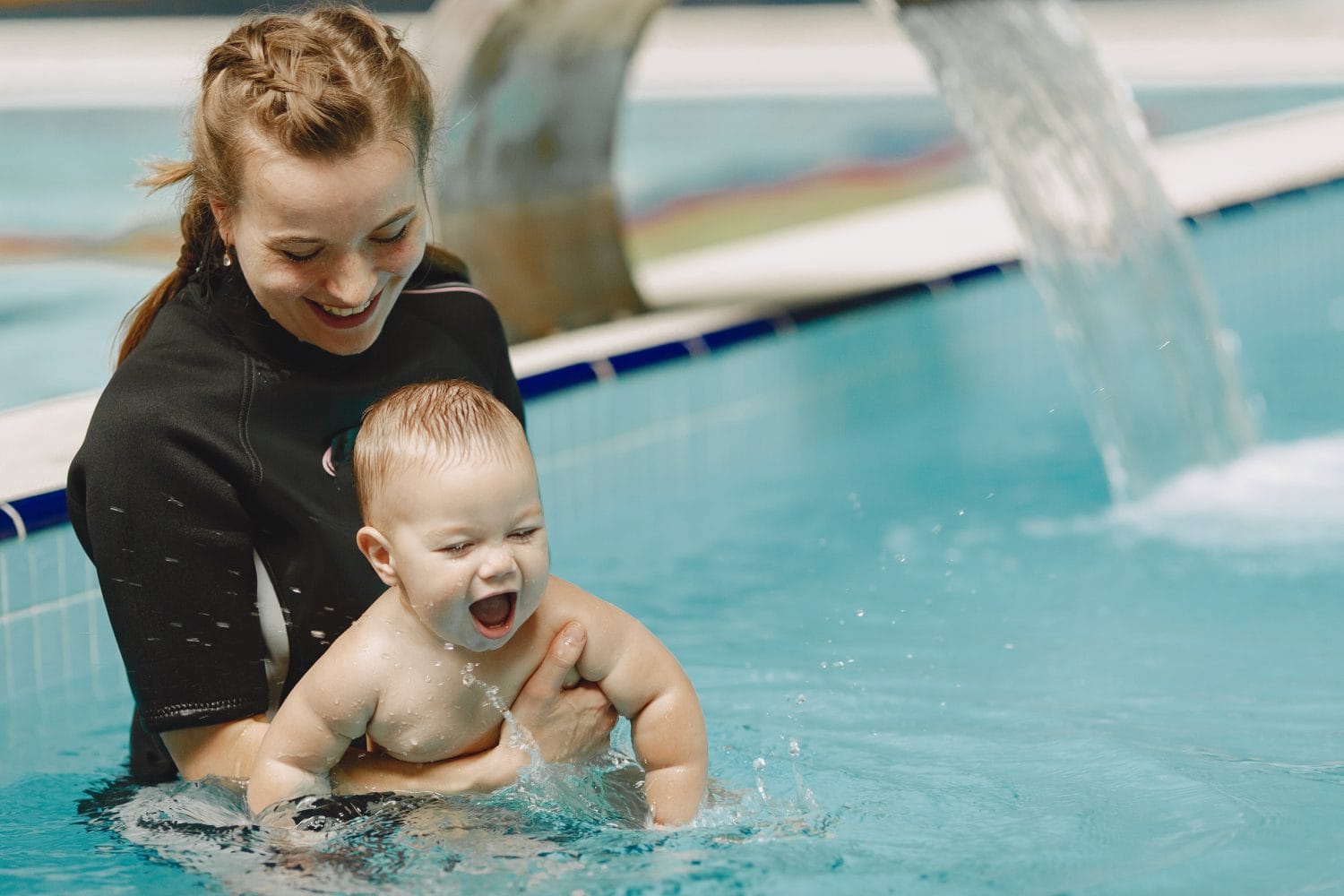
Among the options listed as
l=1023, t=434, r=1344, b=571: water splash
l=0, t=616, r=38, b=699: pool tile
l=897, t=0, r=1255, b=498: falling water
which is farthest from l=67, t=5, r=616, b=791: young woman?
l=897, t=0, r=1255, b=498: falling water

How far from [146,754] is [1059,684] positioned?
1.86 meters

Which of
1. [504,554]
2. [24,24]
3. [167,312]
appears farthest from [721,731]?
[24,24]

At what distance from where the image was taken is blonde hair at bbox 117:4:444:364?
212cm

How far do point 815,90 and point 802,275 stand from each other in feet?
30.7

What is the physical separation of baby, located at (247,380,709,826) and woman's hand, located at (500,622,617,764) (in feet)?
0.08

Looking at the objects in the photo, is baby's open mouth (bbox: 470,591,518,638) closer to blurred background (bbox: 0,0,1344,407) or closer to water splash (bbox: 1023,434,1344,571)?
water splash (bbox: 1023,434,1344,571)

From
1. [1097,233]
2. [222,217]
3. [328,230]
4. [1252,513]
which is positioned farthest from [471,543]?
[1097,233]

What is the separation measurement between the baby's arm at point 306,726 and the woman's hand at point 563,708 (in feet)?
0.67

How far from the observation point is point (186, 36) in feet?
53.9

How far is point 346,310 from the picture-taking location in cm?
224

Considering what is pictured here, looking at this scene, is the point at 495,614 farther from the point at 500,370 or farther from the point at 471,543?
the point at 500,370

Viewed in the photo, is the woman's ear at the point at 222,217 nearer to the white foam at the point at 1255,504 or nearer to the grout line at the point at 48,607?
the grout line at the point at 48,607

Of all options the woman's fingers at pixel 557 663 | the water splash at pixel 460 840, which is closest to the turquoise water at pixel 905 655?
the water splash at pixel 460 840

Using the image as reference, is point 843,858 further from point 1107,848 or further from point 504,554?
point 504,554
